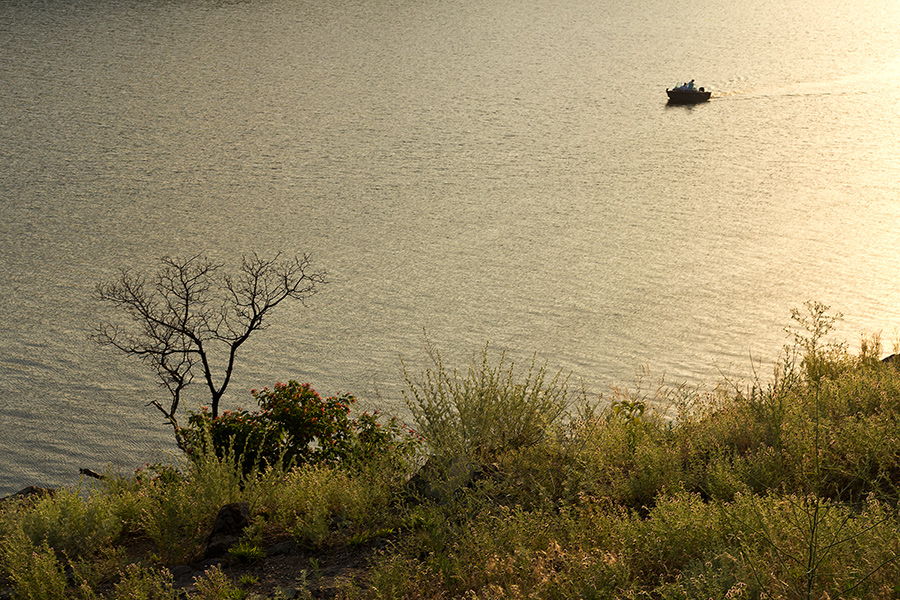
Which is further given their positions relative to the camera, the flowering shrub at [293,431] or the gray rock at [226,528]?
the flowering shrub at [293,431]

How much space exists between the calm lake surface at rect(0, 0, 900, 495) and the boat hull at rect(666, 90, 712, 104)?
0.77m

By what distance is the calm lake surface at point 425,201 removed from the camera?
20000mm

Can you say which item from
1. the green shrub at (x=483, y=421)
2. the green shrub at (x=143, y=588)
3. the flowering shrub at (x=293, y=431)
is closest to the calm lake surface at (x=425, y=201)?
the flowering shrub at (x=293, y=431)

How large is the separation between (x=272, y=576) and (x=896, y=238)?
29.4 metres

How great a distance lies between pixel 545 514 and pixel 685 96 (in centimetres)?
4996

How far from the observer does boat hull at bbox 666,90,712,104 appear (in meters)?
50.8

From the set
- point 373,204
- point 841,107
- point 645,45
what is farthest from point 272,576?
point 645,45

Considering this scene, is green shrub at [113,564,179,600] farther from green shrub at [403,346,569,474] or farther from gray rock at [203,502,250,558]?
green shrub at [403,346,569,474]

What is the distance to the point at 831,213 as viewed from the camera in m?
31.5

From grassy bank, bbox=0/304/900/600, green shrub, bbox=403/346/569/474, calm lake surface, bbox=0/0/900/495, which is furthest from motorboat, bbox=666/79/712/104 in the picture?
green shrub, bbox=403/346/569/474

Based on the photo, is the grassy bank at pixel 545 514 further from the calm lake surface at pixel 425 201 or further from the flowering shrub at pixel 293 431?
the calm lake surface at pixel 425 201

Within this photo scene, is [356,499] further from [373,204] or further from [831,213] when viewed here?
[831,213]

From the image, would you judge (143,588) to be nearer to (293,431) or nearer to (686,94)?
(293,431)

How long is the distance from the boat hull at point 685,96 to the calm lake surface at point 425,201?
2.53 ft
